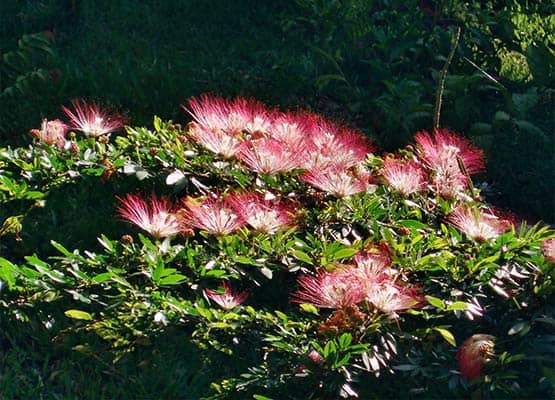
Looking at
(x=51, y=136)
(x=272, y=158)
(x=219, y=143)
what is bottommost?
(x=272, y=158)

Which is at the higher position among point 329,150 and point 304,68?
point 304,68

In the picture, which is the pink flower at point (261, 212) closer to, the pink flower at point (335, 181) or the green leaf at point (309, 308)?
the pink flower at point (335, 181)

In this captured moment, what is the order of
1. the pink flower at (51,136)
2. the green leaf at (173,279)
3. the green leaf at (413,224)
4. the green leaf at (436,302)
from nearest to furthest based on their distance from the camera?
the green leaf at (436,302)
the green leaf at (173,279)
the green leaf at (413,224)
the pink flower at (51,136)

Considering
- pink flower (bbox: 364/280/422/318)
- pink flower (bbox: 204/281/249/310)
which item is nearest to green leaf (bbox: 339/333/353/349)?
pink flower (bbox: 364/280/422/318)

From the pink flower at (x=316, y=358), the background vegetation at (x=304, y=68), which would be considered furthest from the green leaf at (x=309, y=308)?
the background vegetation at (x=304, y=68)

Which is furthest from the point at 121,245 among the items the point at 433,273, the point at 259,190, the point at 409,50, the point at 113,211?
the point at 409,50

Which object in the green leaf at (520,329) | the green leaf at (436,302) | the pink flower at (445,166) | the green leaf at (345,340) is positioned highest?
the pink flower at (445,166)

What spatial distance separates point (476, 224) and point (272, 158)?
0.75 metres

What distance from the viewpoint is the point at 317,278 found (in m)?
2.77

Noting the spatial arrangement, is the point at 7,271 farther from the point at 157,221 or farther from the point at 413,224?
the point at 413,224

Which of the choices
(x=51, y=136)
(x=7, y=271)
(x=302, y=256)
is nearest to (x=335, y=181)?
(x=302, y=256)

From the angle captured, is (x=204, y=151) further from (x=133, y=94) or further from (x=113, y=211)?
(x=133, y=94)

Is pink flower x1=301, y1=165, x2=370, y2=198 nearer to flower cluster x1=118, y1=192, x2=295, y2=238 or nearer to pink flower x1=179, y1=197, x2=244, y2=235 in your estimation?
flower cluster x1=118, y1=192, x2=295, y2=238

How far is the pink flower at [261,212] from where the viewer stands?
2914 millimetres
